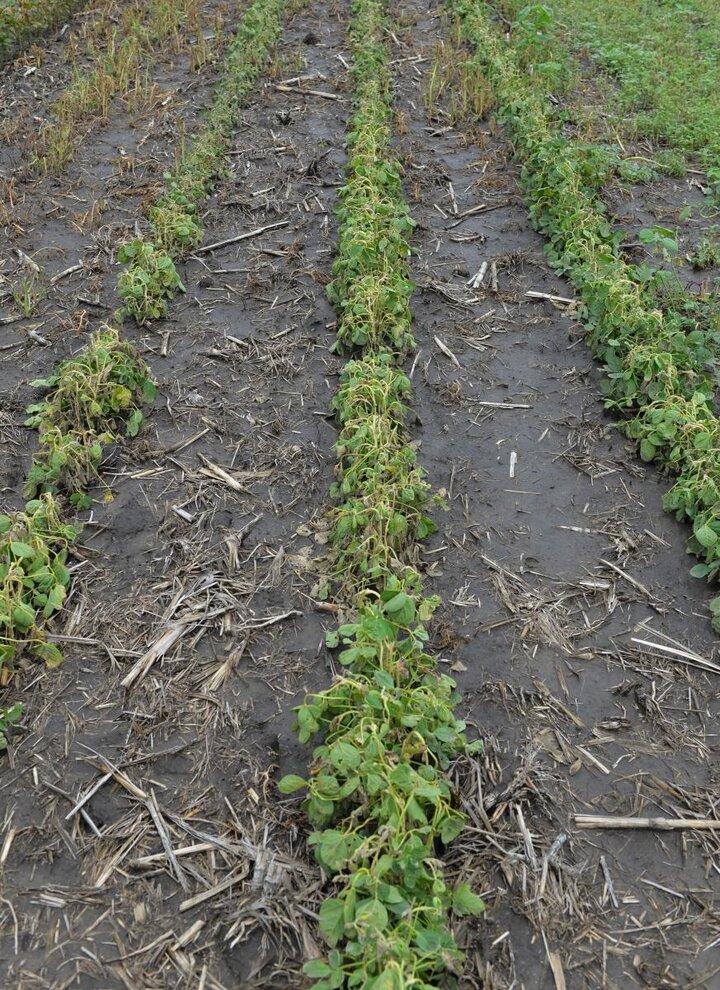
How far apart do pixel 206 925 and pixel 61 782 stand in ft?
2.64

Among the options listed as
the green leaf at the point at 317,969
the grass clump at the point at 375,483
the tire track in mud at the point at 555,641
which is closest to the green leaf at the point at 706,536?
the tire track in mud at the point at 555,641

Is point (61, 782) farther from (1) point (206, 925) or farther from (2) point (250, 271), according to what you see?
(2) point (250, 271)

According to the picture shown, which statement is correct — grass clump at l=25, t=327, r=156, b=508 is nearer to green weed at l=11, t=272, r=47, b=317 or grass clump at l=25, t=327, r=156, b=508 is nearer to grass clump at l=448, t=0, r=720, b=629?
green weed at l=11, t=272, r=47, b=317

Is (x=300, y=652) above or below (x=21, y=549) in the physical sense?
below

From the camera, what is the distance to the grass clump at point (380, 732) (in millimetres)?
2584

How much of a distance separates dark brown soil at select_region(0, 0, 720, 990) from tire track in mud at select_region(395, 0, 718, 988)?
0.04ft

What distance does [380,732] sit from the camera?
3.00 m

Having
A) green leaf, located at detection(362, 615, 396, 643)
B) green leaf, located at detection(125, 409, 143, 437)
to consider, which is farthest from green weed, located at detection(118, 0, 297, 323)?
green leaf, located at detection(362, 615, 396, 643)

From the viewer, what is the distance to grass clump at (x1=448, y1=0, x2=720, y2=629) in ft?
14.2

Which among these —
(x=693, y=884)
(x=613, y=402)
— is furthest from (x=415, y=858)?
(x=613, y=402)

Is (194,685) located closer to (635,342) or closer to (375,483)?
(375,483)

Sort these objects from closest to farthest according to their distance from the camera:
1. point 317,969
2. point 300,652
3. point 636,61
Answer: point 317,969, point 300,652, point 636,61

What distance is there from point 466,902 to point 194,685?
143 centimetres

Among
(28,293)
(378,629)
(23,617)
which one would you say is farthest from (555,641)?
(28,293)
